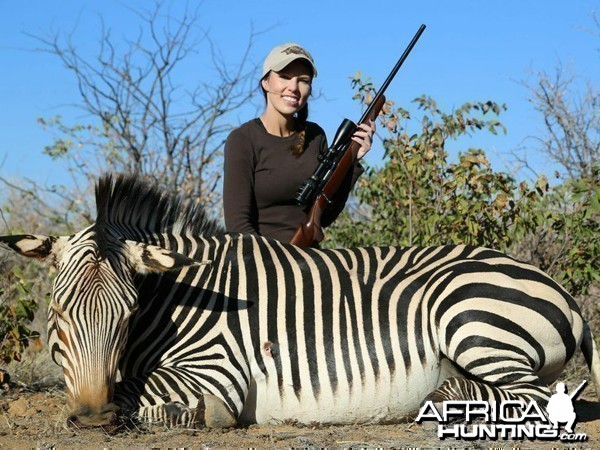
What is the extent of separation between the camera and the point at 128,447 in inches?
141

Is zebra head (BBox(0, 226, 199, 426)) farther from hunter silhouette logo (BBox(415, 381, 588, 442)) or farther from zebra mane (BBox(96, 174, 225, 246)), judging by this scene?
hunter silhouette logo (BBox(415, 381, 588, 442))

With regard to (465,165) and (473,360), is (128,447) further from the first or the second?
(465,165)

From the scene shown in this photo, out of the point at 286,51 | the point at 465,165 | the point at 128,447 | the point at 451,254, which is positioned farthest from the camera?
the point at 465,165

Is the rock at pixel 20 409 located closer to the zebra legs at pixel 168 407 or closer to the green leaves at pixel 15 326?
the green leaves at pixel 15 326

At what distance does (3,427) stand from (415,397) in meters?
2.16

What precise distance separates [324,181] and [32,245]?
208 centimetres

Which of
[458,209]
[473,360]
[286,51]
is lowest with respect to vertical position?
[473,360]

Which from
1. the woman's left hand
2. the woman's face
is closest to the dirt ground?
the woman's left hand

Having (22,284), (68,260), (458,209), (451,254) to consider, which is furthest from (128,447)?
(458,209)

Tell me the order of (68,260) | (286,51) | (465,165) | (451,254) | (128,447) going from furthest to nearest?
(465,165) < (286,51) < (451,254) < (68,260) < (128,447)

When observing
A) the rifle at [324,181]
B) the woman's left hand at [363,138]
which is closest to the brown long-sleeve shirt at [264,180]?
the rifle at [324,181]

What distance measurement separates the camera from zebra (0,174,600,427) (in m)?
4.04

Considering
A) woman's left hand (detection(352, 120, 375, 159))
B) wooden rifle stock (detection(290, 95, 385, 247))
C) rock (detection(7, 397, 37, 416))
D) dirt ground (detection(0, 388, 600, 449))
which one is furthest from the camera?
woman's left hand (detection(352, 120, 375, 159))

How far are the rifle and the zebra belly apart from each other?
1.21m
